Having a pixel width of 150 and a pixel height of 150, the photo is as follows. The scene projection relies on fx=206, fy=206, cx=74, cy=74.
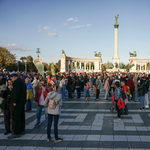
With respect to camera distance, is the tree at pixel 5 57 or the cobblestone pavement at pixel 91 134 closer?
the cobblestone pavement at pixel 91 134

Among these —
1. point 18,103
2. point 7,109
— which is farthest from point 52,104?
point 7,109

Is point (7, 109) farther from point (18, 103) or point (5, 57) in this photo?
point (5, 57)

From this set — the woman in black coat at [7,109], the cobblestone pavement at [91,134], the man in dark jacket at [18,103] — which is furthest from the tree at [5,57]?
the man in dark jacket at [18,103]

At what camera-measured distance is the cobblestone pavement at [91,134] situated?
564 centimetres

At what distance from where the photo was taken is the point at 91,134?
667 centimetres

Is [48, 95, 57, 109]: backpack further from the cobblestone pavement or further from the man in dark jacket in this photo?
the man in dark jacket

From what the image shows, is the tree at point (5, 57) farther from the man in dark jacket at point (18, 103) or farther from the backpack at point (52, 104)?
the backpack at point (52, 104)

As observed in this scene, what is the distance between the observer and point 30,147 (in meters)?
5.61

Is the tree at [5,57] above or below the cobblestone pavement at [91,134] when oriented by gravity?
above

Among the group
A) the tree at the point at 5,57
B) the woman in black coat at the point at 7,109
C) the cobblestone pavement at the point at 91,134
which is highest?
the tree at the point at 5,57

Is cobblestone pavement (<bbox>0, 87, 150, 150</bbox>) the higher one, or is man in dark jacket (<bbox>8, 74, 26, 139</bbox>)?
man in dark jacket (<bbox>8, 74, 26, 139</bbox>)

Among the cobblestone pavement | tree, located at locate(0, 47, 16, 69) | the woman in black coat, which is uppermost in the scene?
tree, located at locate(0, 47, 16, 69)

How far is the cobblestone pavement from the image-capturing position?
5.64m

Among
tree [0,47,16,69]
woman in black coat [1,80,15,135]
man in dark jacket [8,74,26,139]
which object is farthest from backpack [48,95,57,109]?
tree [0,47,16,69]
